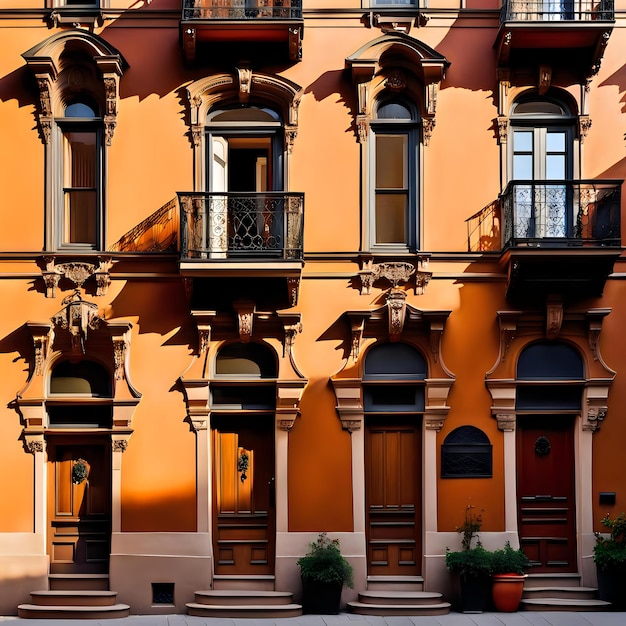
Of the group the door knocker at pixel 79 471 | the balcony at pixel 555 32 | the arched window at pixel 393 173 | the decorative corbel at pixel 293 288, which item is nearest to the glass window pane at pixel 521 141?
the balcony at pixel 555 32

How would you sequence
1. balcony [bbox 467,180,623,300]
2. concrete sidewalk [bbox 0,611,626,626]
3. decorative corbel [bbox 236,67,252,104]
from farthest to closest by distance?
decorative corbel [bbox 236,67,252,104] → balcony [bbox 467,180,623,300] → concrete sidewalk [bbox 0,611,626,626]

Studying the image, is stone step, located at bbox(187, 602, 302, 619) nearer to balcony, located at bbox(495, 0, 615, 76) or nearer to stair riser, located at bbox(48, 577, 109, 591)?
stair riser, located at bbox(48, 577, 109, 591)

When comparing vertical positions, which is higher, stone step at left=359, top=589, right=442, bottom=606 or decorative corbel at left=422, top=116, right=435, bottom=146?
decorative corbel at left=422, top=116, right=435, bottom=146

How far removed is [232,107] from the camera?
16.2m

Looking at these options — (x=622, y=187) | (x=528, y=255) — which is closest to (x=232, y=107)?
(x=528, y=255)

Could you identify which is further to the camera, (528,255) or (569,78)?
(569,78)

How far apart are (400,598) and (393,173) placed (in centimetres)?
665

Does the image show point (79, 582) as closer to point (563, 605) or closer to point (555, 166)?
point (563, 605)

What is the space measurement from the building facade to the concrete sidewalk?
67 centimetres

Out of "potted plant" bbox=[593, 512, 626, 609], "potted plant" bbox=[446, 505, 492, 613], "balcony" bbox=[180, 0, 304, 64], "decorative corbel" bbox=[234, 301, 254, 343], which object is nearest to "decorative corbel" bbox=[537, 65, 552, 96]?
"balcony" bbox=[180, 0, 304, 64]

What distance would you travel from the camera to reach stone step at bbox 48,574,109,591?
15.4 meters

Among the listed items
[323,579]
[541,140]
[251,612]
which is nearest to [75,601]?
[251,612]

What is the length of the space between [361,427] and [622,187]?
5659 millimetres

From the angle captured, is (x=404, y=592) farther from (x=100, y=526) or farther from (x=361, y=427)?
(x=100, y=526)
